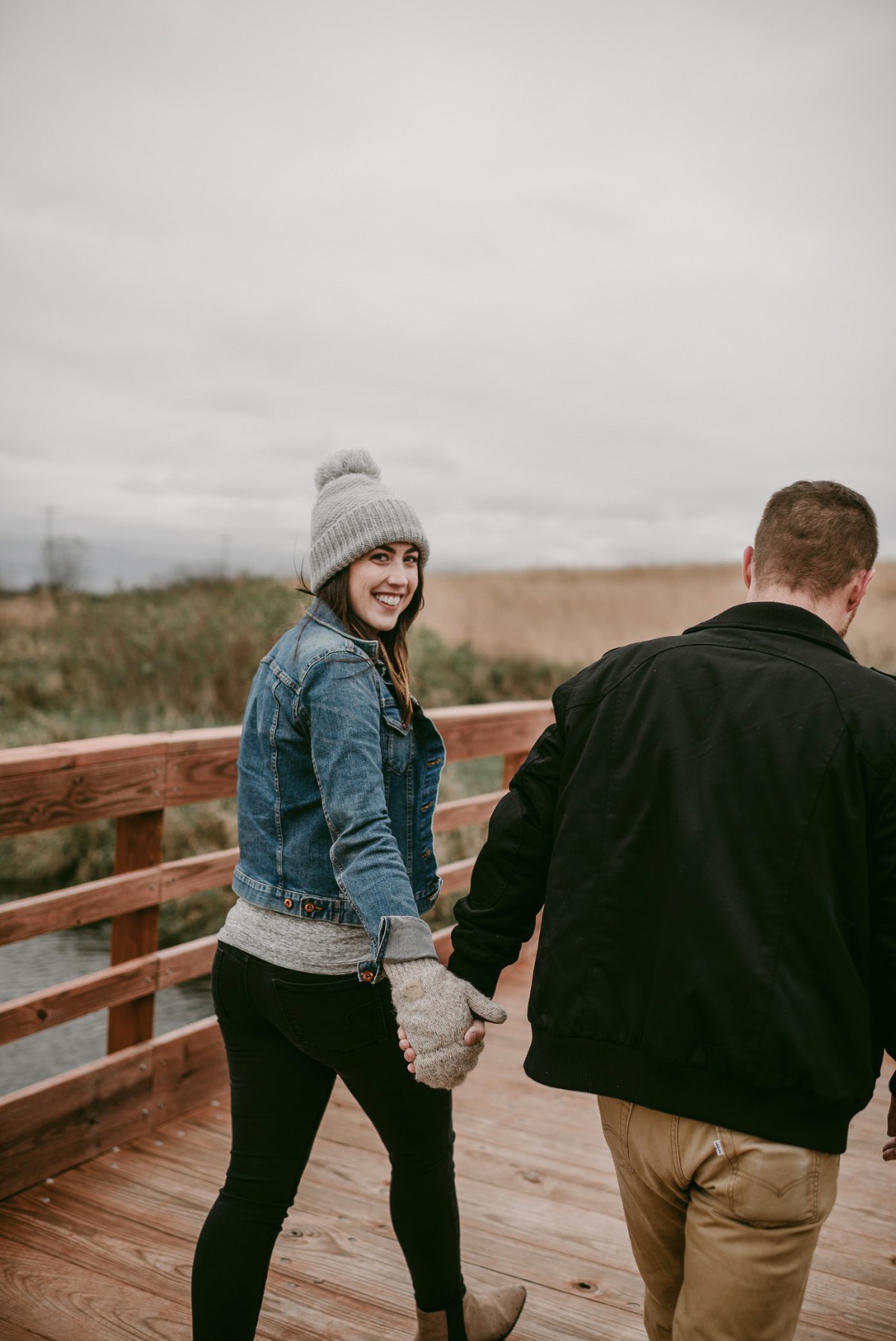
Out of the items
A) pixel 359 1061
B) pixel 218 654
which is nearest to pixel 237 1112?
pixel 359 1061

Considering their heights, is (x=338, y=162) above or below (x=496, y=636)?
above

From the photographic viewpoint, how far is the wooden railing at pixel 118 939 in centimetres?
234

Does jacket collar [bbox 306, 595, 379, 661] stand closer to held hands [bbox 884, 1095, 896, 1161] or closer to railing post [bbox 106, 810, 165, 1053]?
held hands [bbox 884, 1095, 896, 1161]

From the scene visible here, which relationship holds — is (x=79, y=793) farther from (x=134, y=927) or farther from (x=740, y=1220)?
(x=740, y=1220)

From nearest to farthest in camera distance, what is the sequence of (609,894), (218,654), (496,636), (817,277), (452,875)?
(609,894) → (452,875) → (218,654) → (496,636) → (817,277)

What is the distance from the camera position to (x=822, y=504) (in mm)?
1396

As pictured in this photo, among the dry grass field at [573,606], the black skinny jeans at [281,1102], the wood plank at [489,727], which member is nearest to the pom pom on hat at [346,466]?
the black skinny jeans at [281,1102]

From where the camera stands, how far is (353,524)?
5.53 feet

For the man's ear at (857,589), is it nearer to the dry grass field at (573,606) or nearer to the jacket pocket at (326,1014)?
the jacket pocket at (326,1014)

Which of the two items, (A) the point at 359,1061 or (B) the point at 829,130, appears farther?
(B) the point at 829,130

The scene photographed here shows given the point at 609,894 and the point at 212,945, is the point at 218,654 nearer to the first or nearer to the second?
the point at 212,945

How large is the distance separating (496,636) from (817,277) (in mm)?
11655

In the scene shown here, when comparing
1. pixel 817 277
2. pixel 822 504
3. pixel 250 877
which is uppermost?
pixel 817 277

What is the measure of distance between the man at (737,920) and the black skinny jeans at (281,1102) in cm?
32
